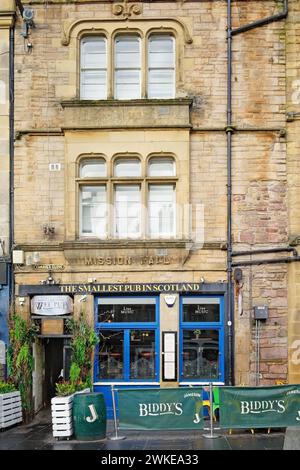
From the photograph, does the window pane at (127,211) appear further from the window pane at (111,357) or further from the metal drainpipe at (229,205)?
the window pane at (111,357)

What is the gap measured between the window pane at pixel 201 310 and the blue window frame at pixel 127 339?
29.9 inches

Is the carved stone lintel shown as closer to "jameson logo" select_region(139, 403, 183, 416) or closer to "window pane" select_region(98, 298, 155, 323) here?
"window pane" select_region(98, 298, 155, 323)

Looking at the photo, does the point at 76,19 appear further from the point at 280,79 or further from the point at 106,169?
the point at 280,79

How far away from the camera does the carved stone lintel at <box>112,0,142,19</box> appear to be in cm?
1866

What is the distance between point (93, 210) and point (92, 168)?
3.55 ft

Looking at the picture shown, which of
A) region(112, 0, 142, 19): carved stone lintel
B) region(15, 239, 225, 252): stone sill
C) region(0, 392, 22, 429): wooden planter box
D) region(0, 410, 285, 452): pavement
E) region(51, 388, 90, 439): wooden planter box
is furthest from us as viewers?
region(112, 0, 142, 19): carved stone lintel

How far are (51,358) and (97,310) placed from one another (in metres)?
2.97

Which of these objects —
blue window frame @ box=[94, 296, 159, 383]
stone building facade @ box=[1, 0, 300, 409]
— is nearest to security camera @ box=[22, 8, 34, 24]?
stone building facade @ box=[1, 0, 300, 409]

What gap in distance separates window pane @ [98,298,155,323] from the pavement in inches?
120

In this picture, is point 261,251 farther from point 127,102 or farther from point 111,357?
point 127,102

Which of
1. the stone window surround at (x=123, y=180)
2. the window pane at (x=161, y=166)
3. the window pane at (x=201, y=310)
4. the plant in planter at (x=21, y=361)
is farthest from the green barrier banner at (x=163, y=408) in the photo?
the window pane at (x=161, y=166)

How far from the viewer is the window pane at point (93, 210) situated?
18562mm

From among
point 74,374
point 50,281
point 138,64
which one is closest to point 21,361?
point 74,374
